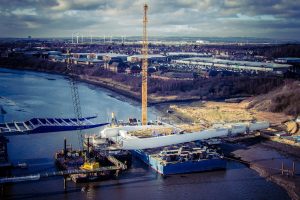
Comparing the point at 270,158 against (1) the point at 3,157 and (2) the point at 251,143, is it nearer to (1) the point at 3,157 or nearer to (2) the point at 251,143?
(2) the point at 251,143

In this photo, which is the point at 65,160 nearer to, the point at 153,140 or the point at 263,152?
the point at 153,140

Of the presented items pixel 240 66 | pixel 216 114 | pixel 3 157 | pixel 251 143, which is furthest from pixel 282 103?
pixel 240 66

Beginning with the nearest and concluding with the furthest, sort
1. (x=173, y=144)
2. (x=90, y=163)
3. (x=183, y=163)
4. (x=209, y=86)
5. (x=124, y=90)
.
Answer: (x=90, y=163)
(x=183, y=163)
(x=173, y=144)
(x=209, y=86)
(x=124, y=90)

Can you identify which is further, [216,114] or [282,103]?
[282,103]

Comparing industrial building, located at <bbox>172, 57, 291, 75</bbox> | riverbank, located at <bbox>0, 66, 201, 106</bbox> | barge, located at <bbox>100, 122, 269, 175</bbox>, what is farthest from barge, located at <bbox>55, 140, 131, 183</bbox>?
industrial building, located at <bbox>172, 57, 291, 75</bbox>

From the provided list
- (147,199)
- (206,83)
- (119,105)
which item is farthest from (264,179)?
(206,83)

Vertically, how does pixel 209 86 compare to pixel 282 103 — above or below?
above

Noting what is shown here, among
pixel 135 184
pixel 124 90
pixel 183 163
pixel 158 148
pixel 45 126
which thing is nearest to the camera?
pixel 135 184
